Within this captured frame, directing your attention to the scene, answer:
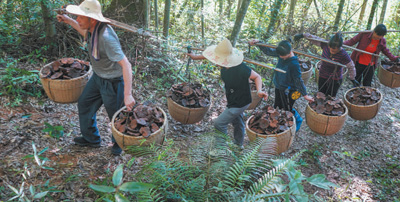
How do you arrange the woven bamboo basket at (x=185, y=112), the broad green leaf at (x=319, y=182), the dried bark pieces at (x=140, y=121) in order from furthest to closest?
the woven bamboo basket at (x=185, y=112)
the dried bark pieces at (x=140, y=121)
the broad green leaf at (x=319, y=182)

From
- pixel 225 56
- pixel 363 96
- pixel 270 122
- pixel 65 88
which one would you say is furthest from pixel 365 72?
pixel 65 88

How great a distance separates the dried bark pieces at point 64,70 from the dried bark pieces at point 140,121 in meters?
0.96

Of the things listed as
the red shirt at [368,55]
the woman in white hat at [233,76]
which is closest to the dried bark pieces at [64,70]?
the woman in white hat at [233,76]

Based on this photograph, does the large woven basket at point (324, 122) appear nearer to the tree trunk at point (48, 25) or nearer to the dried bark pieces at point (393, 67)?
the dried bark pieces at point (393, 67)

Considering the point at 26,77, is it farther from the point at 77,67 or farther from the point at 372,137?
the point at 372,137

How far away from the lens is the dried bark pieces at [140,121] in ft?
10.9

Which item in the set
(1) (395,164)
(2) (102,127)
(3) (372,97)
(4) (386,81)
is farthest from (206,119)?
(4) (386,81)

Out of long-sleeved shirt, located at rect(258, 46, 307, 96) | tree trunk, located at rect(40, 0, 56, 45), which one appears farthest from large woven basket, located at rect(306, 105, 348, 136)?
tree trunk, located at rect(40, 0, 56, 45)

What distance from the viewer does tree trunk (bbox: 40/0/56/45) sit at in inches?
203

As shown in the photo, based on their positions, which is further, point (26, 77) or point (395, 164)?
point (395, 164)

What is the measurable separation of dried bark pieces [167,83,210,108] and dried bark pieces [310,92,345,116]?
1.62 metres

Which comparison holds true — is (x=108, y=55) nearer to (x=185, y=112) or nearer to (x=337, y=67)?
(x=185, y=112)

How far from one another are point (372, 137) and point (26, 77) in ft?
20.6

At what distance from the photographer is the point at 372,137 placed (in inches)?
239
